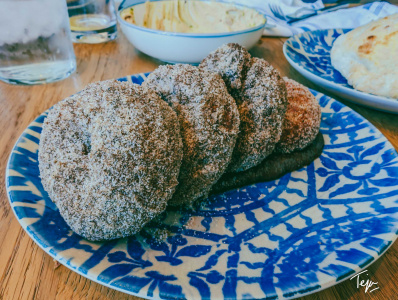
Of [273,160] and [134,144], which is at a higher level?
[134,144]

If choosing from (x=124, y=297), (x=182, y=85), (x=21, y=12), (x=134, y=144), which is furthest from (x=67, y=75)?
(x=124, y=297)

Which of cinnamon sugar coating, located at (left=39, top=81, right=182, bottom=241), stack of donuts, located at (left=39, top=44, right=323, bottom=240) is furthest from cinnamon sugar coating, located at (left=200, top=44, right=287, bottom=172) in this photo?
cinnamon sugar coating, located at (left=39, top=81, right=182, bottom=241)

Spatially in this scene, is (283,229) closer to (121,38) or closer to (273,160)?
(273,160)

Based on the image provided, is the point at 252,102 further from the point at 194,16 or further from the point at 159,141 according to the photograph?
the point at 194,16

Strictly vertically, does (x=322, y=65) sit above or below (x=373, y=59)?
below

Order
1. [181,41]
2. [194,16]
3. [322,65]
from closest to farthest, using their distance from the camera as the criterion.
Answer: [181,41]
[322,65]
[194,16]

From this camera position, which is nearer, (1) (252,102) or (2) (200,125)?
(2) (200,125)

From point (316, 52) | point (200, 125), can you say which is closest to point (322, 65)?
point (316, 52)
